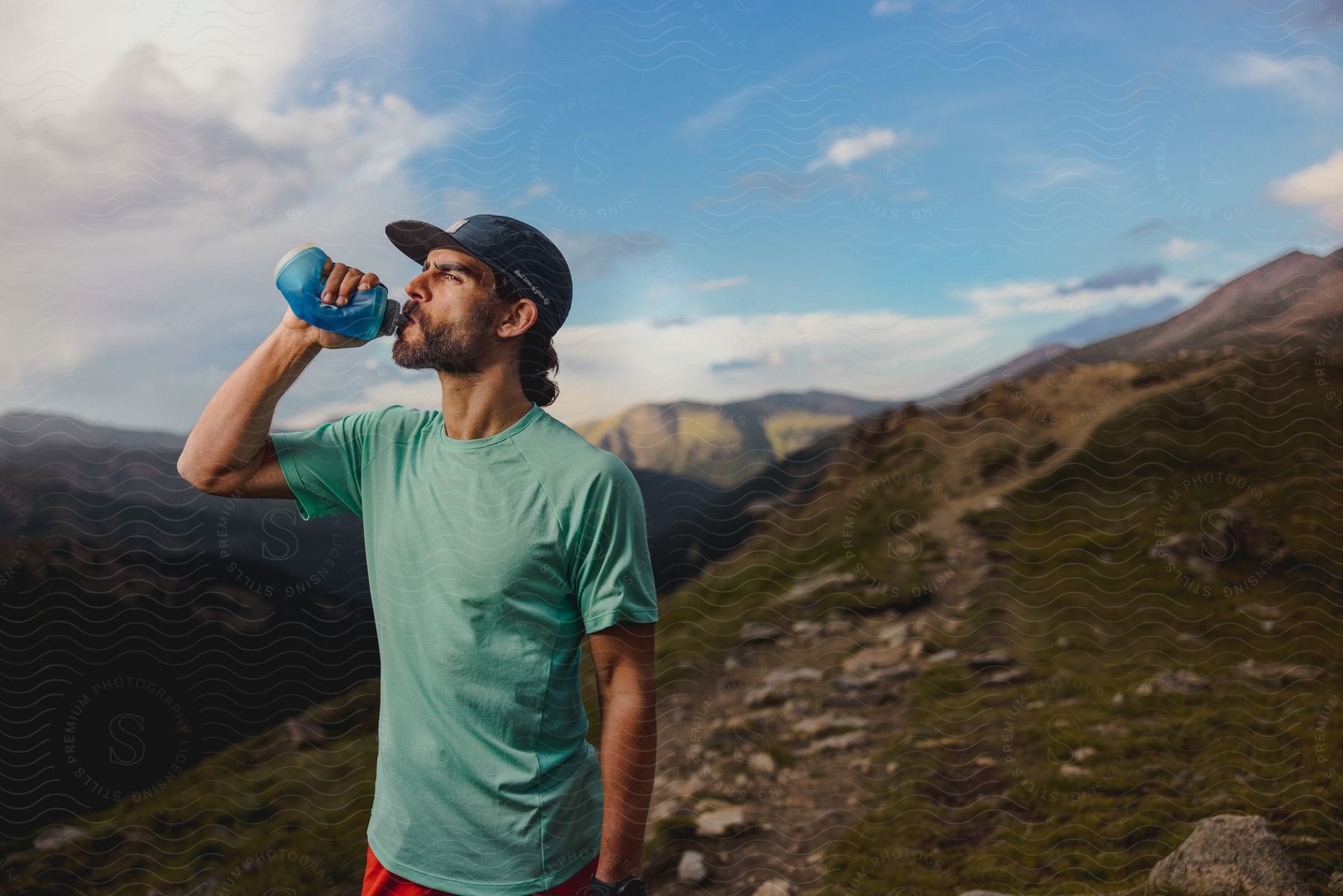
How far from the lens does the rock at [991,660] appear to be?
238 inches

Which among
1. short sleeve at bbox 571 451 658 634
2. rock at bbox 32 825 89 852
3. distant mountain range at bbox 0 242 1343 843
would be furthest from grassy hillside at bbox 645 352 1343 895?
short sleeve at bbox 571 451 658 634

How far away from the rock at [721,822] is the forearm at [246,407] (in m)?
3.17

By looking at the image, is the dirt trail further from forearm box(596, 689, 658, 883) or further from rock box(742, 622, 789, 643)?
forearm box(596, 689, 658, 883)

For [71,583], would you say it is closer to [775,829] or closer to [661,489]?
[661,489]

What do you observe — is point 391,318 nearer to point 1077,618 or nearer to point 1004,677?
point 1004,677

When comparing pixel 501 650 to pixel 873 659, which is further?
pixel 873 659

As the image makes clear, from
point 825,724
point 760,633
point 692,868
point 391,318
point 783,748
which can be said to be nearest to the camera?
point 391,318

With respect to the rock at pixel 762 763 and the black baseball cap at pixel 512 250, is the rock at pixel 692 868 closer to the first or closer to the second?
the rock at pixel 762 763

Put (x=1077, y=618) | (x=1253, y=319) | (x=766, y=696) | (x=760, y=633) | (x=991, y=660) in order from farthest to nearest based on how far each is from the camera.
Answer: (x=1253, y=319) < (x=1077, y=618) < (x=760, y=633) < (x=991, y=660) < (x=766, y=696)

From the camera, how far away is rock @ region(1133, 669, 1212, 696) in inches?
227

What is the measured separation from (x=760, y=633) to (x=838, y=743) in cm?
93

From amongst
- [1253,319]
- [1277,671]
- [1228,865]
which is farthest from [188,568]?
[1253,319]

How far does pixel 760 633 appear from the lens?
6.21 meters

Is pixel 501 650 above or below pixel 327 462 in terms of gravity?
below
